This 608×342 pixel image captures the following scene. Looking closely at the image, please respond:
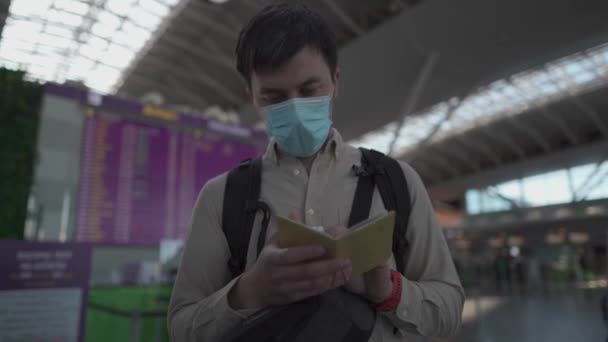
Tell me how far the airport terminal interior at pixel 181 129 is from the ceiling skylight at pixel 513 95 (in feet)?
0.54

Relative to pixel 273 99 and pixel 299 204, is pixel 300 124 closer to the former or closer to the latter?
pixel 273 99

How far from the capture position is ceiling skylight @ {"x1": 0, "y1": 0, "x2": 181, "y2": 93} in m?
14.8

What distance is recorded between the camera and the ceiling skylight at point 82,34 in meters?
14.8

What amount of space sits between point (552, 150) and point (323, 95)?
113ft

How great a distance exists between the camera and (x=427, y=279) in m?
1.21

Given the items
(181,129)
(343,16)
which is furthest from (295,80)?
(343,16)

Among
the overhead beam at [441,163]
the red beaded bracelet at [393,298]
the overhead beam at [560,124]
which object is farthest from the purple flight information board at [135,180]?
the overhead beam at [441,163]

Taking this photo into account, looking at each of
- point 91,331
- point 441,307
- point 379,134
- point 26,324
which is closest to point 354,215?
point 441,307

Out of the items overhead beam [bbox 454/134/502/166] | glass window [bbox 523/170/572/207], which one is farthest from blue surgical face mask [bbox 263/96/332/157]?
overhead beam [bbox 454/134/502/166]

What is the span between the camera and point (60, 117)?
5332 mm

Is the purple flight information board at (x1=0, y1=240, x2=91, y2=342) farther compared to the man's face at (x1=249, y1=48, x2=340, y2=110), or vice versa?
the purple flight information board at (x1=0, y1=240, x2=91, y2=342)

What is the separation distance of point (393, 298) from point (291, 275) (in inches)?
13.5

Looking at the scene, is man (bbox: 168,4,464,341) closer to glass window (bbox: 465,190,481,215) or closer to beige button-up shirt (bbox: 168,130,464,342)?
beige button-up shirt (bbox: 168,130,464,342)

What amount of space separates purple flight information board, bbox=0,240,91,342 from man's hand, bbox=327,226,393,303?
9.29ft
